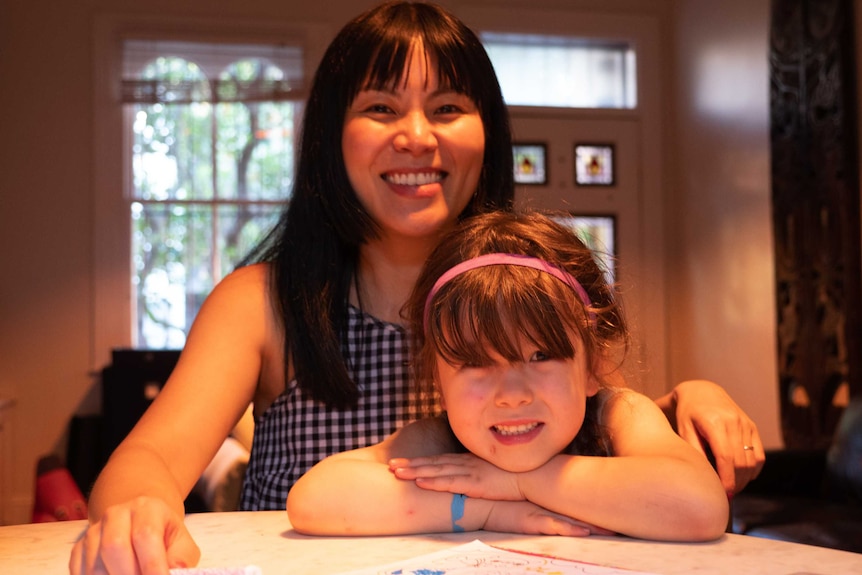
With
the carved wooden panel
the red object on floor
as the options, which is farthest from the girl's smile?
the carved wooden panel

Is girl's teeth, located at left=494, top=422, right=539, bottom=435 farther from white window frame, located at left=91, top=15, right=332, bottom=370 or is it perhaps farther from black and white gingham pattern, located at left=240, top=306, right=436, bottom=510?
white window frame, located at left=91, top=15, right=332, bottom=370

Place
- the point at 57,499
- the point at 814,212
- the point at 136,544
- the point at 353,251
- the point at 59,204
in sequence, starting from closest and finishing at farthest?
1. the point at 136,544
2. the point at 353,251
3. the point at 57,499
4. the point at 814,212
5. the point at 59,204

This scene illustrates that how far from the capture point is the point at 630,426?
109 cm

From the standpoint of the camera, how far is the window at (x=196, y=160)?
555 centimetres

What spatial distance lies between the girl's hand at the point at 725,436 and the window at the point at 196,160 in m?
4.56

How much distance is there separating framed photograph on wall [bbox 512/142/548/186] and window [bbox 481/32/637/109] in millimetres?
294

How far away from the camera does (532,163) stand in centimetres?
595

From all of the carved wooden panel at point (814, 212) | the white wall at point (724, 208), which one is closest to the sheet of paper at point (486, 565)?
the carved wooden panel at point (814, 212)

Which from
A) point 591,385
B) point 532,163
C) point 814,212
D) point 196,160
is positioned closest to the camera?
point 591,385

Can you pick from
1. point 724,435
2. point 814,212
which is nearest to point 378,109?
point 724,435

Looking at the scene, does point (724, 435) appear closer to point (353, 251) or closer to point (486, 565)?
point (486, 565)

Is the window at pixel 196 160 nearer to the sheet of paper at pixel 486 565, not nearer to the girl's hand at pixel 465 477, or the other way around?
the girl's hand at pixel 465 477

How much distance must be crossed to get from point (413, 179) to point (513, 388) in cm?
47

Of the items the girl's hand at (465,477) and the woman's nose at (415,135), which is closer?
the girl's hand at (465,477)
